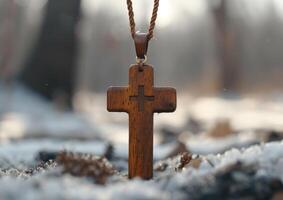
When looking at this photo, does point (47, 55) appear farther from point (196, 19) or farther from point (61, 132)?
point (196, 19)

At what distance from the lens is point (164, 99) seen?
11.5ft

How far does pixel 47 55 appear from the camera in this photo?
15984 mm

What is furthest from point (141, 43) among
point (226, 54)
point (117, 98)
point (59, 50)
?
point (226, 54)

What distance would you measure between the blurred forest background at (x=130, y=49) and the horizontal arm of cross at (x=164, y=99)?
458 inches

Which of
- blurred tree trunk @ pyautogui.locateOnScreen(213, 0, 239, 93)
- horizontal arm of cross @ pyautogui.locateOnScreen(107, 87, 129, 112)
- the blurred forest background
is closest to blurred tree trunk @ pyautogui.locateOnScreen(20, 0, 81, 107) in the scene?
the blurred forest background

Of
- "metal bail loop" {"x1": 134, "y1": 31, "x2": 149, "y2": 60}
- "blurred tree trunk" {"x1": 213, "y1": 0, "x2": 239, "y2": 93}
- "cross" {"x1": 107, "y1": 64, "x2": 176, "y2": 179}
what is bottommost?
"cross" {"x1": 107, "y1": 64, "x2": 176, "y2": 179}

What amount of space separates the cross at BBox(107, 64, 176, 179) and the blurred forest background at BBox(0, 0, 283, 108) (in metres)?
11.6

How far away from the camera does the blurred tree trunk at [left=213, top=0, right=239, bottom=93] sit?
22.7m

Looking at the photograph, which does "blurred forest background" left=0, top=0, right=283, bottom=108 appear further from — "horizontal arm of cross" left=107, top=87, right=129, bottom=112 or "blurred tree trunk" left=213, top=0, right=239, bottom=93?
"horizontal arm of cross" left=107, top=87, right=129, bottom=112

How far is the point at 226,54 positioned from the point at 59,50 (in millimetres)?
9596

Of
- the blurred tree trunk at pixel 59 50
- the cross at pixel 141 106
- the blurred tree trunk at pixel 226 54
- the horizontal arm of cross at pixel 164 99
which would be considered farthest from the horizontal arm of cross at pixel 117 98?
the blurred tree trunk at pixel 226 54

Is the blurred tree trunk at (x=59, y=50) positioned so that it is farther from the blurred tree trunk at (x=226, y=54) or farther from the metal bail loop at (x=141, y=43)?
the metal bail loop at (x=141, y=43)

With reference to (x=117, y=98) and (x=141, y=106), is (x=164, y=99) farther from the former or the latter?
(x=117, y=98)

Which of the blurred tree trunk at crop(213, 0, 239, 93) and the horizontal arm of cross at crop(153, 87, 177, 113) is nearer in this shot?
the horizontal arm of cross at crop(153, 87, 177, 113)
